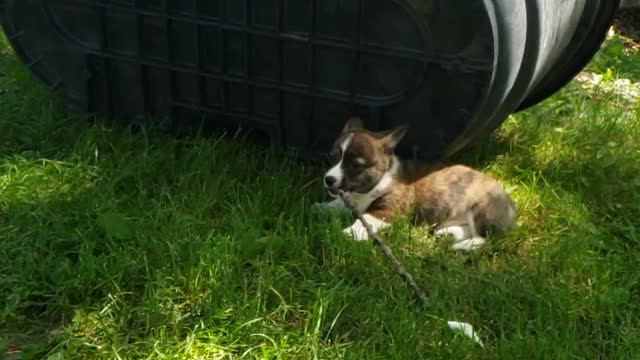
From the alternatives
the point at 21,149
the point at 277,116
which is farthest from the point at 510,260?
the point at 21,149

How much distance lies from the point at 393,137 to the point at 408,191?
0.83 ft

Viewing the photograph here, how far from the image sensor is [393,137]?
446 cm

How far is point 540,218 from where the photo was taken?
473 cm

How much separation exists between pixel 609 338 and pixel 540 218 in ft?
3.17

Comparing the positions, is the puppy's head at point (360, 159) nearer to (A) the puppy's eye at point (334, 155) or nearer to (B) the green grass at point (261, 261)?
(A) the puppy's eye at point (334, 155)

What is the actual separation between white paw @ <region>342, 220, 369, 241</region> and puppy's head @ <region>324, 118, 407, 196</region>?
16 cm

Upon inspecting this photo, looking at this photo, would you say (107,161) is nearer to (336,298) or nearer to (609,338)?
(336,298)

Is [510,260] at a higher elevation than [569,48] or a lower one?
lower

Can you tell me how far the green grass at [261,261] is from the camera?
3.70 meters

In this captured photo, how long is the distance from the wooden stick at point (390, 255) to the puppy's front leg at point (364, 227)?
39 millimetres

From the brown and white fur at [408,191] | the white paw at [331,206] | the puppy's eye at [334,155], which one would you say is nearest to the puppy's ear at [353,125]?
the brown and white fur at [408,191]

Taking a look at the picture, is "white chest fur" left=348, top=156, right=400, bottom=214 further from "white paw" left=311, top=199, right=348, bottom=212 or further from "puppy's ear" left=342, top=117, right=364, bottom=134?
"puppy's ear" left=342, top=117, right=364, bottom=134

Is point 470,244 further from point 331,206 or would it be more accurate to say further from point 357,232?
point 331,206

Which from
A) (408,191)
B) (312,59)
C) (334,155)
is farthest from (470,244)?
(312,59)
